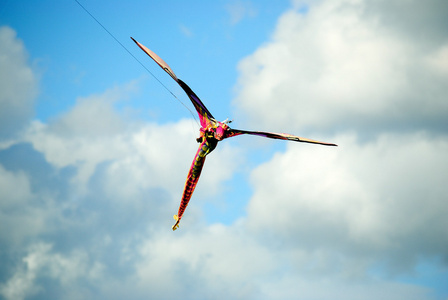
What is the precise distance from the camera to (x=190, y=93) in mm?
43719

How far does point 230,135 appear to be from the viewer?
44.1 m

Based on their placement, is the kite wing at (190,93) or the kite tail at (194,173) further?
the kite tail at (194,173)

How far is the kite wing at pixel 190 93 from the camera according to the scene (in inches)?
1715

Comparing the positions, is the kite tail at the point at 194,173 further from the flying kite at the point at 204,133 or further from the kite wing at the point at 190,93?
the kite wing at the point at 190,93

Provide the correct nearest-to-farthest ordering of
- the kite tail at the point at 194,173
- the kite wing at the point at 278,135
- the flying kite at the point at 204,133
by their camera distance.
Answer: the kite wing at the point at 278,135, the flying kite at the point at 204,133, the kite tail at the point at 194,173

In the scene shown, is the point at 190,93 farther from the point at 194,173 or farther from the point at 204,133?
the point at 194,173

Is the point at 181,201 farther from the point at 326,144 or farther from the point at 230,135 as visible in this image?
the point at 326,144

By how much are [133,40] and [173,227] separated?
47.3 ft

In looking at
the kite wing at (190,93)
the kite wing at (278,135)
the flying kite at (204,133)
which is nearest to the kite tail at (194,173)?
the flying kite at (204,133)

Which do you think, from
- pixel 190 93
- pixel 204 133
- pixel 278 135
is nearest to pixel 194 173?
pixel 204 133

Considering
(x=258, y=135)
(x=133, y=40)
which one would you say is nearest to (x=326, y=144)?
(x=258, y=135)

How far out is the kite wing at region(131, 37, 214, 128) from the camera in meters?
43.6

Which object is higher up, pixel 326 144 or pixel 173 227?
pixel 326 144

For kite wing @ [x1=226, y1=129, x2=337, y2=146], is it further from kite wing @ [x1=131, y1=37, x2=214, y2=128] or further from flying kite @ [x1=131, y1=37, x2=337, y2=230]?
kite wing @ [x1=131, y1=37, x2=214, y2=128]
